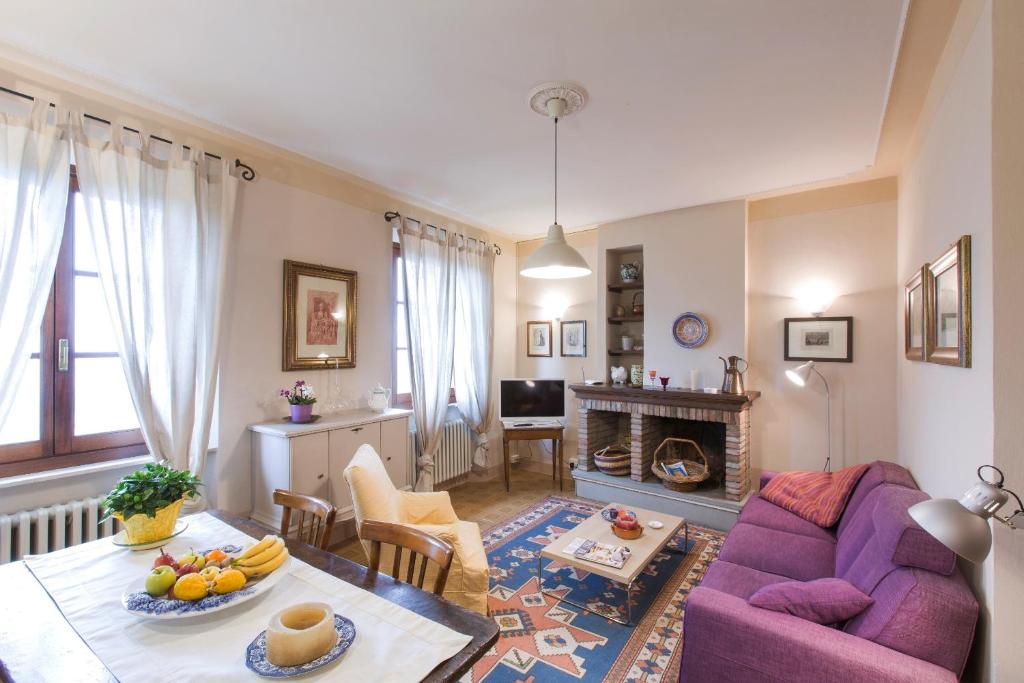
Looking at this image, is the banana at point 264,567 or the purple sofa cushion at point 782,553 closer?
the banana at point 264,567

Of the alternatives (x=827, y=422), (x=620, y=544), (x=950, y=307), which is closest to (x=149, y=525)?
(x=620, y=544)

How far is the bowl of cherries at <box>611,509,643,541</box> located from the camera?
2.68m

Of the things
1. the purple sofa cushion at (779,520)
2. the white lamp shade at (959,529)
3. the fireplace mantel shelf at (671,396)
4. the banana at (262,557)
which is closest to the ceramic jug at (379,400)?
the fireplace mantel shelf at (671,396)

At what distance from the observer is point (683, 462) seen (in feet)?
13.3

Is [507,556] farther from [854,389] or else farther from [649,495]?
[854,389]

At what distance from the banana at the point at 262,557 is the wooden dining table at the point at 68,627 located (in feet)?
0.44

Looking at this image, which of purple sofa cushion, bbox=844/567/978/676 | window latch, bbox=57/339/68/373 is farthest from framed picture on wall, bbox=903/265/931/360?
window latch, bbox=57/339/68/373

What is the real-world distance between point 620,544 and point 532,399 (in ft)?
7.30

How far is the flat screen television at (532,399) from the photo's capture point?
4676 millimetres

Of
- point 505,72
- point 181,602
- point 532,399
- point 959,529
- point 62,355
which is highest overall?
point 505,72

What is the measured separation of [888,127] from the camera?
2.73 metres

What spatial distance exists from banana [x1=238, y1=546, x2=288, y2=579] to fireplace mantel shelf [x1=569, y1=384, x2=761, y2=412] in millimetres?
3268

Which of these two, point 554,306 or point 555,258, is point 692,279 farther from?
point 555,258

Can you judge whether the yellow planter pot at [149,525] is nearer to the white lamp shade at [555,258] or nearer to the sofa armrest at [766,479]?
the white lamp shade at [555,258]
